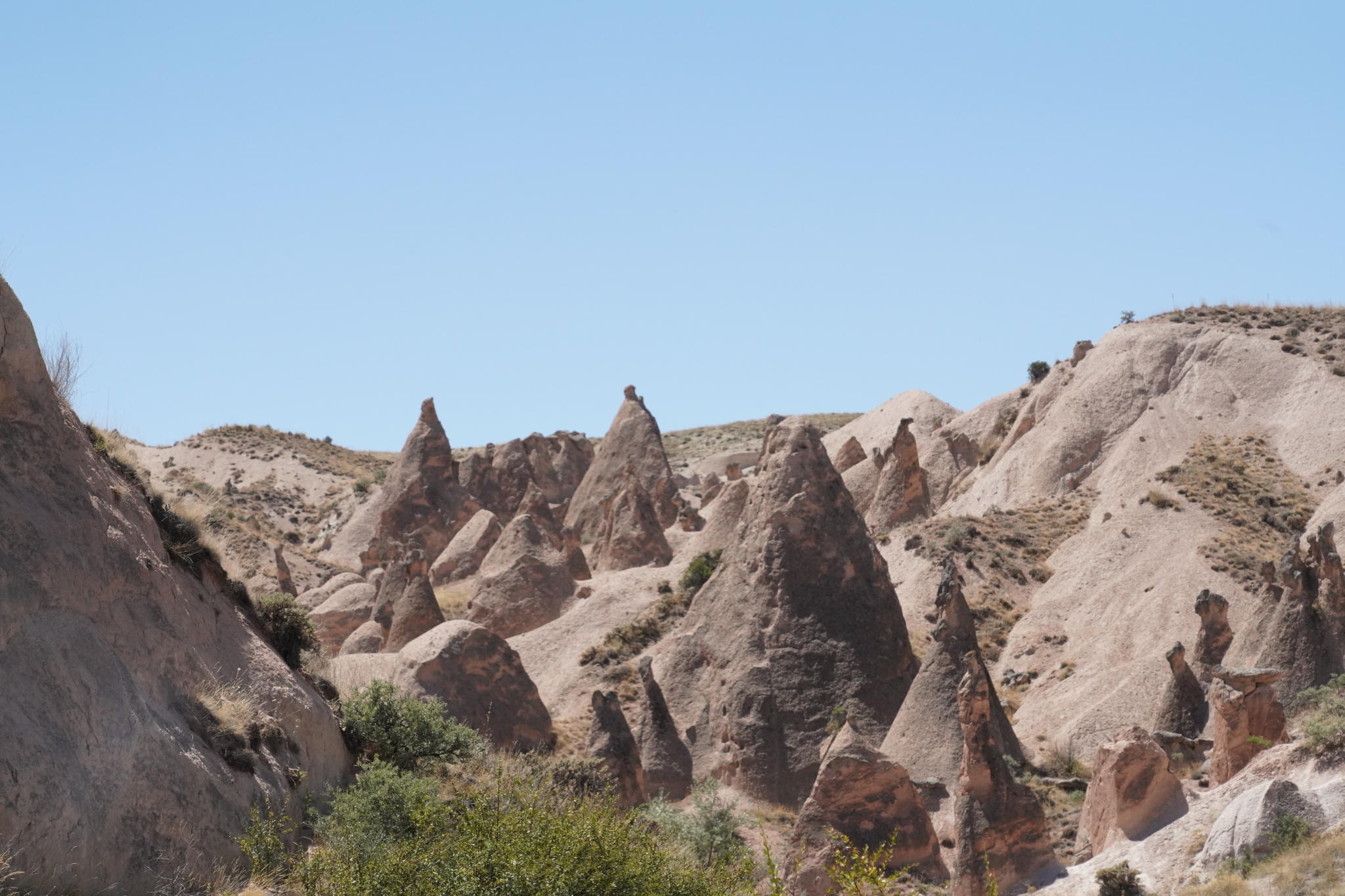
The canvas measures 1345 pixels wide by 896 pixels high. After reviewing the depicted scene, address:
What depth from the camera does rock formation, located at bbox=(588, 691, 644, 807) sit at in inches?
998

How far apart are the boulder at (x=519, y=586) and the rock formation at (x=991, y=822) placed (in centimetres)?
1729

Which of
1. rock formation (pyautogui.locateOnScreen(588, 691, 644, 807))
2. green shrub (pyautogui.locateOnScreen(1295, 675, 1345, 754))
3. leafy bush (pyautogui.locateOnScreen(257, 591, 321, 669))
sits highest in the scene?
leafy bush (pyautogui.locateOnScreen(257, 591, 321, 669))

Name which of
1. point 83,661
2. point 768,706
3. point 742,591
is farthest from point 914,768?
point 83,661

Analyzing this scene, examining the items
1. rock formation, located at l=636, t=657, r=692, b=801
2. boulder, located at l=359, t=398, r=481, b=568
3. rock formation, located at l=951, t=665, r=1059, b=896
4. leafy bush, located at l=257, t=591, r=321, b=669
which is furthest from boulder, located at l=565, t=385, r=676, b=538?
leafy bush, located at l=257, t=591, r=321, b=669

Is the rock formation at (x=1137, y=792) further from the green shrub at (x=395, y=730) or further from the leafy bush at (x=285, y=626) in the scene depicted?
the leafy bush at (x=285, y=626)

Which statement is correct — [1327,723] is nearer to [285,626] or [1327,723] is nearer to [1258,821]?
[1258,821]

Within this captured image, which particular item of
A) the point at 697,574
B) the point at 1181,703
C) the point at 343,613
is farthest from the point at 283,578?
the point at 1181,703

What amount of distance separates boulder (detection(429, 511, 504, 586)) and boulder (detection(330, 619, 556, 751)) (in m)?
17.1

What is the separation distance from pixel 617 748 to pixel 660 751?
2793mm

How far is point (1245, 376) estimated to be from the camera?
49344 millimetres

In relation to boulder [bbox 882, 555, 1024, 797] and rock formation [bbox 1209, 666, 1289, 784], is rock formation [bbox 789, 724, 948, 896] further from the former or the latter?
rock formation [bbox 1209, 666, 1289, 784]

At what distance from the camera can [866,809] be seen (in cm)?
2236

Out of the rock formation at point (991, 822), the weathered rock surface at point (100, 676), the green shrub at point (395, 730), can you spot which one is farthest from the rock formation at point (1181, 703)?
the weathered rock surface at point (100, 676)

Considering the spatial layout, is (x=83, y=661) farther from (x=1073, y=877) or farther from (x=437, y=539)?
(x=437, y=539)
